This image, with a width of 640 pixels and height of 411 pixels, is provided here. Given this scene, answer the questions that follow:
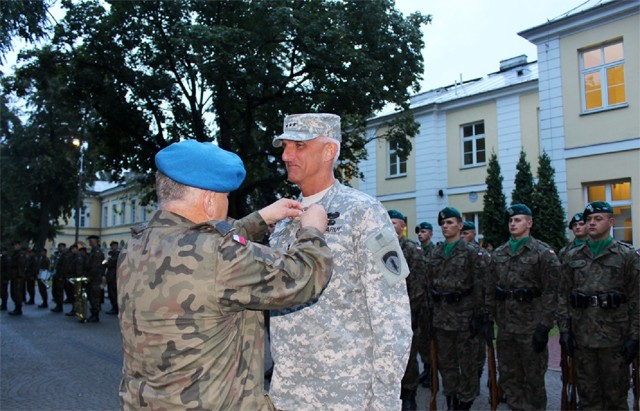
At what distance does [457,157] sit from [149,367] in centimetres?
2128

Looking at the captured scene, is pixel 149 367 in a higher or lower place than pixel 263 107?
lower

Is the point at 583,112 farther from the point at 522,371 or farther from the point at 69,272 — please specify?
the point at 69,272

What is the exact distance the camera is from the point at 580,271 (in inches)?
215

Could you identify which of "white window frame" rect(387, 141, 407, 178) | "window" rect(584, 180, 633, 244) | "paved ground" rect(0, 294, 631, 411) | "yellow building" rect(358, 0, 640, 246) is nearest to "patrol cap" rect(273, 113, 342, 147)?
"paved ground" rect(0, 294, 631, 411)

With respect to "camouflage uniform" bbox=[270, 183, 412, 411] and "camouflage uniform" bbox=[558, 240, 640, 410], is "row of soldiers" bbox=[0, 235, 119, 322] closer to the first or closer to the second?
A: "camouflage uniform" bbox=[558, 240, 640, 410]

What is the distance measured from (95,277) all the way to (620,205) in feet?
47.4

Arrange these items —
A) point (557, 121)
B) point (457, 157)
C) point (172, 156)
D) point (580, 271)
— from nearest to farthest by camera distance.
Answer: point (172, 156), point (580, 271), point (557, 121), point (457, 157)

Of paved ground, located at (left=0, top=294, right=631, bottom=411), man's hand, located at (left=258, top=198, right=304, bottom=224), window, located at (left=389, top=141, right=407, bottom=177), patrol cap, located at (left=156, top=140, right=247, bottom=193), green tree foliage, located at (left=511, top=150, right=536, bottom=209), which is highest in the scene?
window, located at (left=389, top=141, right=407, bottom=177)

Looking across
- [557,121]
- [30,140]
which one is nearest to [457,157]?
[557,121]

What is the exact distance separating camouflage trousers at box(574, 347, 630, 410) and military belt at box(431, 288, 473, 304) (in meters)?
1.30

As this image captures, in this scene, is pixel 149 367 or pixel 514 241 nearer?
pixel 149 367

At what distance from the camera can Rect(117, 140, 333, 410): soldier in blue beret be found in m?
1.74

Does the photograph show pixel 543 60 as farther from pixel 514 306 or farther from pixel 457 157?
pixel 514 306

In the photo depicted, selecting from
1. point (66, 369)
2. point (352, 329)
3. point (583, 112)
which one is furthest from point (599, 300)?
point (583, 112)
